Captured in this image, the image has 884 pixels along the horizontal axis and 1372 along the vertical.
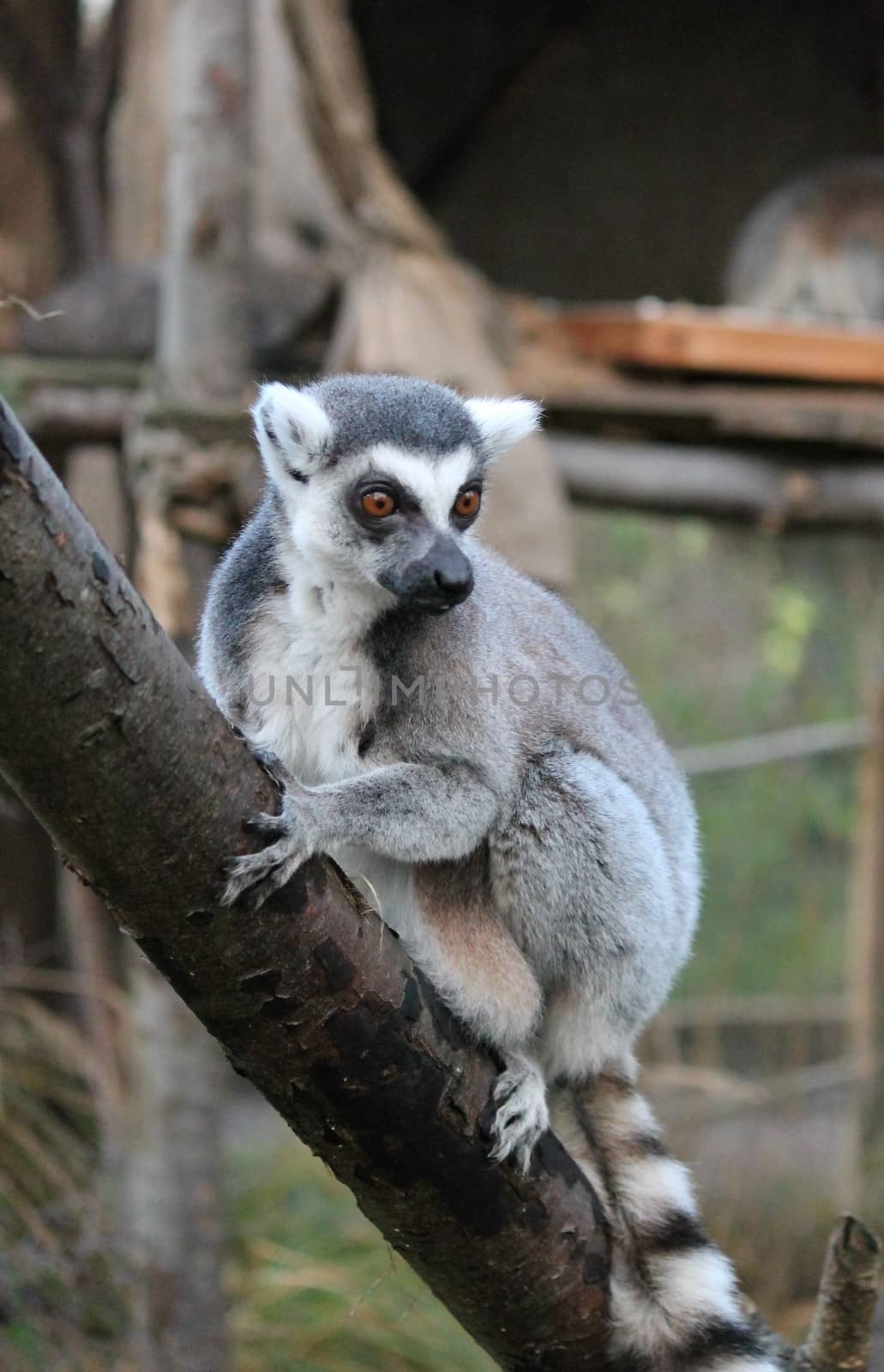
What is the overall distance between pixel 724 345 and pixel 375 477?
3.41 meters

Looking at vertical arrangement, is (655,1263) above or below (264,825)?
below

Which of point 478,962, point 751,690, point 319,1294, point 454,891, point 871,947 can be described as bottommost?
point 319,1294

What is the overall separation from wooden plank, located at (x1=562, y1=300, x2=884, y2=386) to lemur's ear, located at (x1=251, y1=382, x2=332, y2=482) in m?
3.12

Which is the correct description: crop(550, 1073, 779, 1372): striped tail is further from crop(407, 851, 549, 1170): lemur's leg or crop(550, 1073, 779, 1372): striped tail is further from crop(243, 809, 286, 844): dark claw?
crop(243, 809, 286, 844): dark claw

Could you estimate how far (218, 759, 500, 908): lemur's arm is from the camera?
2270mm

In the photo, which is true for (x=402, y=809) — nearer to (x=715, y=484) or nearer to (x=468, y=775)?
(x=468, y=775)

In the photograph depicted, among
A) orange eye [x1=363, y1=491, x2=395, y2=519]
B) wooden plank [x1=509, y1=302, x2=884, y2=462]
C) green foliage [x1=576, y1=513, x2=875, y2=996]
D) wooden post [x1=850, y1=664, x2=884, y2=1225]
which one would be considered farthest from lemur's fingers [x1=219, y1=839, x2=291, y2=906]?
green foliage [x1=576, y1=513, x2=875, y2=996]

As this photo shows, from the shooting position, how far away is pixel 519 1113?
2.47m

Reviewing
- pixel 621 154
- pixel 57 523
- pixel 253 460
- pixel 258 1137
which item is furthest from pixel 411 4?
pixel 57 523

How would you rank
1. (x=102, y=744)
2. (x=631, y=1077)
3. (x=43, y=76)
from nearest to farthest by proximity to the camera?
1. (x=102, y=744)
2. (x=631, y=1077)
3. (x=43, y=76)

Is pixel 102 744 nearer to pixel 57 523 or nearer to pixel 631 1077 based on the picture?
pixel 57 523

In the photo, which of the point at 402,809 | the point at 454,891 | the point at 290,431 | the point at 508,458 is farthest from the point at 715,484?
the point at 402,809

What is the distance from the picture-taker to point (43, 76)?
6676 mm

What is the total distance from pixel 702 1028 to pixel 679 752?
1.38 meters
